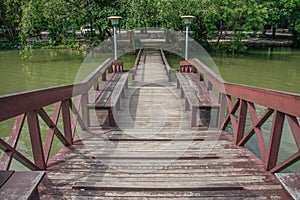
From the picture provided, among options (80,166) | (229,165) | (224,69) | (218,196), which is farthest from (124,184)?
(224,69)

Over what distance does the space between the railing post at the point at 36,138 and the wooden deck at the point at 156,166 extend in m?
0.16

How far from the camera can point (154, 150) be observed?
3398 mm

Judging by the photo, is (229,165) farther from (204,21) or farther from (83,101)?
(204,21)

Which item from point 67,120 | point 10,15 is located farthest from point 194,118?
point 10,15

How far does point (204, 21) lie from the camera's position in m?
17.7

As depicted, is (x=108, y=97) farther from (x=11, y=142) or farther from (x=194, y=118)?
(x=11, y=142)

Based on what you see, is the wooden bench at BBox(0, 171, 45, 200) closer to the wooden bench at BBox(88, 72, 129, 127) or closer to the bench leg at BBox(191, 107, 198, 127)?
the wooden bench at BBox(88, 72, 129, 127)

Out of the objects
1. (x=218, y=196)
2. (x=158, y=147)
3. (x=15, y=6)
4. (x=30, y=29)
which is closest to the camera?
(x=218, y=196)

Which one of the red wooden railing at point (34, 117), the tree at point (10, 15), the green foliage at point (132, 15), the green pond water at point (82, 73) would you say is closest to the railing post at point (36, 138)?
the red wooden railing at point (34, 117)

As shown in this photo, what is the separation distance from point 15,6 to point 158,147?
22.8 metres

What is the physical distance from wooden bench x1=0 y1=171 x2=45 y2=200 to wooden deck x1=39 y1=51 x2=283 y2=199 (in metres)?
0.81

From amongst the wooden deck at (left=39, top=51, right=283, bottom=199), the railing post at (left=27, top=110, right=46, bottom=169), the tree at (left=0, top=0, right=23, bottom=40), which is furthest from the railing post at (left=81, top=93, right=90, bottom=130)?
the tree at (left=0, top=0, right=23, bottom=40)

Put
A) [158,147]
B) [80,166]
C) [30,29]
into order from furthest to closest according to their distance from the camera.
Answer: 1. [30,29]
2. [158,147]
3. [80,166]

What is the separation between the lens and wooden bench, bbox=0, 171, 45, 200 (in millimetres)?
1445
